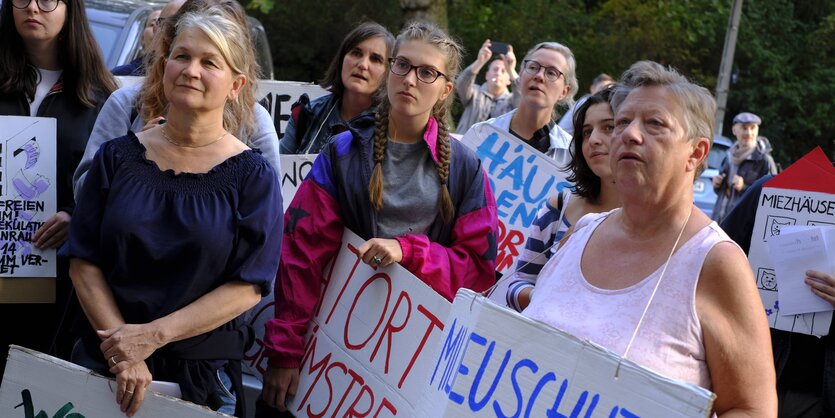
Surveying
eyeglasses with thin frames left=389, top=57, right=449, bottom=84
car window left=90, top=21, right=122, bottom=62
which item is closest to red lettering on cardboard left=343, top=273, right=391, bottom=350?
eyeglasses with thin frames left=389, top=57, right=449, bottom=84

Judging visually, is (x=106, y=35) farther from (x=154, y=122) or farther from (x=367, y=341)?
(x=367, y=341)

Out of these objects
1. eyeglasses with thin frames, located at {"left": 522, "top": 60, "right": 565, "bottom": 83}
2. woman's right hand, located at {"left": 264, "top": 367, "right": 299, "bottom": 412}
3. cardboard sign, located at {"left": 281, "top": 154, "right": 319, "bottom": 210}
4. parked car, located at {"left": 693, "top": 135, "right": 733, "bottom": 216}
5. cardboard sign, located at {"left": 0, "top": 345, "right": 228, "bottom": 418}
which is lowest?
parked car, located at {"left": 693, "top": 135, "right": 733, "bottom": 216}

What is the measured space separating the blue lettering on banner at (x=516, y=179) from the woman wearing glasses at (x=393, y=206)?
137 centimetres

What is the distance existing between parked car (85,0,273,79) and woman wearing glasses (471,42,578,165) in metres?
2.14

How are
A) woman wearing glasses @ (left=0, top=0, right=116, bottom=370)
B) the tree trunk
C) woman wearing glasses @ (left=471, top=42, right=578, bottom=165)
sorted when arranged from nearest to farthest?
woman wearing glasses @ (left=0, top=0, right=116, bottom=370) → woman wearing glasses @ (left=471, top=42, right=578, bottom=165) → the tree trunk

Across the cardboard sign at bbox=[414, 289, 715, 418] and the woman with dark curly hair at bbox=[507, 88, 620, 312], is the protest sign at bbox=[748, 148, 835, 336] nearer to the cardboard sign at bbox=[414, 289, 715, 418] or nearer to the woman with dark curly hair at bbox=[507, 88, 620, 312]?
the woman with dark curly hair at bbox=[507, 88, 620, 312]

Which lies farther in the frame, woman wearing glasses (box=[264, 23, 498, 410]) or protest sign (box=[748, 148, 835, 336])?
protest sign (box=[748, 148, 835, 336])

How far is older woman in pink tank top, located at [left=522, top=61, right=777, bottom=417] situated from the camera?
2676mm

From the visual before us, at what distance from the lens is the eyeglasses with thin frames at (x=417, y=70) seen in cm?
414

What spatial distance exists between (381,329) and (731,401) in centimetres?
147

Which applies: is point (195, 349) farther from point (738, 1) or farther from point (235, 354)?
point (738, 1)

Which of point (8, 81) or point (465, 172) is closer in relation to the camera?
point (465, 172)

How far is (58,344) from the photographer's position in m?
4.09

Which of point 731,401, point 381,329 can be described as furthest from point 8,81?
point 731,401
